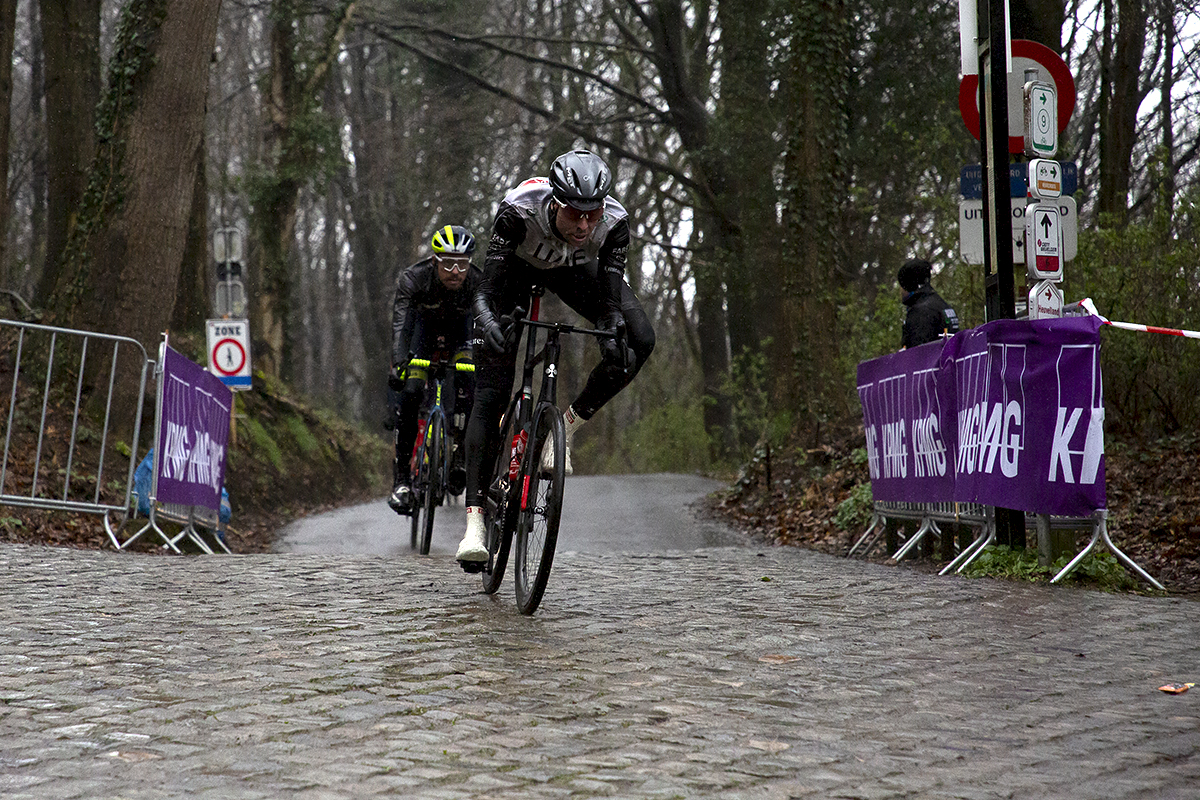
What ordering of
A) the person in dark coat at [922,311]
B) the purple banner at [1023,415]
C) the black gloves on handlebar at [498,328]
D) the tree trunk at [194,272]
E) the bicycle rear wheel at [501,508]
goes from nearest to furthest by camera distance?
the black gloves on handlebar at [498,328], the bicycle rear wheel at [501,508], the purple banner at [1023,415], the person in dark coat at [922,311], the tree trunk at [194,272]

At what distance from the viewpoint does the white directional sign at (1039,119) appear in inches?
342

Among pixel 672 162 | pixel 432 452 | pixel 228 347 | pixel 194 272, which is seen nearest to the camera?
pixel 432 452

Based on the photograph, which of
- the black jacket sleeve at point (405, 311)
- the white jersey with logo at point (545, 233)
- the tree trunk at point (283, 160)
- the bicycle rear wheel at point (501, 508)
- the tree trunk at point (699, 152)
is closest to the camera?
the white jersey with logo at point (545, 233)

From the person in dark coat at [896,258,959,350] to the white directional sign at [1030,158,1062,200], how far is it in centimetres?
297

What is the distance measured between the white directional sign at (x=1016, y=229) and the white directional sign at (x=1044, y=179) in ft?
0.26

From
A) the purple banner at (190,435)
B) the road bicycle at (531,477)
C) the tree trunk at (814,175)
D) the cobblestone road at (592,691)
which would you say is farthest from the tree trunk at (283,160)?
the road bicycle at (531,477)

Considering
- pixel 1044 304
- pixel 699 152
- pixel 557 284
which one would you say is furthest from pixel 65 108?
pixel 1044 304

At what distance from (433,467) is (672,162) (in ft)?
84.2

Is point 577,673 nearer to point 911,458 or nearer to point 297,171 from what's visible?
point 911,458

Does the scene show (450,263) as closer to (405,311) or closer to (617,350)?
(405,311)

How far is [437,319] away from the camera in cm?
1036

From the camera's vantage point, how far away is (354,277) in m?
44.6

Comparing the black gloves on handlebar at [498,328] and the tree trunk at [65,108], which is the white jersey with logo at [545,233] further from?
the tree trunk at [65,108]

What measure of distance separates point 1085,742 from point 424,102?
95.4 feet
